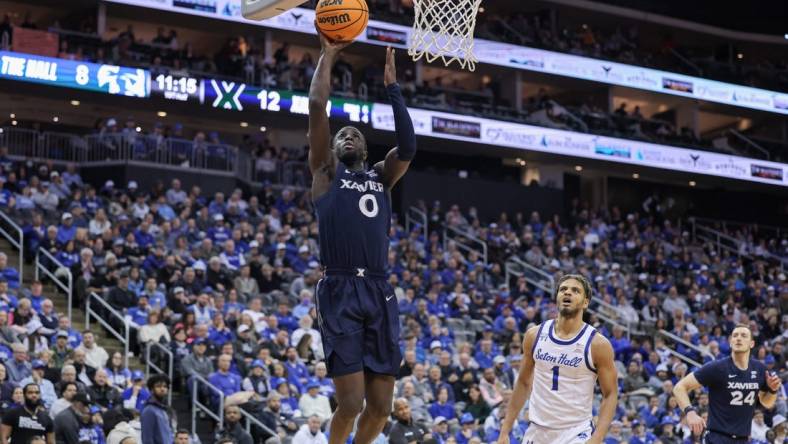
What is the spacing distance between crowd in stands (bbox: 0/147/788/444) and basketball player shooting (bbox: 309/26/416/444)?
5957 millimetres

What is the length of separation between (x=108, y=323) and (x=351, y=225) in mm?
12429

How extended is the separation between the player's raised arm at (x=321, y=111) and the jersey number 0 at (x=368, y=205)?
332 mm

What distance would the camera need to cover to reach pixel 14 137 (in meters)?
27.8

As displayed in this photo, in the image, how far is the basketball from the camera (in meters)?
7.74

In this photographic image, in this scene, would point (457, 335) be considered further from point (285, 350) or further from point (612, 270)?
point (612, 270)

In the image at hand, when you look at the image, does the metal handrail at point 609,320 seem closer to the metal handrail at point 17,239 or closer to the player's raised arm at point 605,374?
the metal handrail at point 17,239

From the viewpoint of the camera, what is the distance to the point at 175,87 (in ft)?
92.2

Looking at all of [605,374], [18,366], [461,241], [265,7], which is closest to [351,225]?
[605,374]

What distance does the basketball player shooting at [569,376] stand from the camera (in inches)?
329

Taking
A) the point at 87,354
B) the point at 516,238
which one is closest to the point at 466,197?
the point at 516,238

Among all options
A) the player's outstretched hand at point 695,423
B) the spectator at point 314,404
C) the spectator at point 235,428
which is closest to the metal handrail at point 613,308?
the spectator at point 314,404

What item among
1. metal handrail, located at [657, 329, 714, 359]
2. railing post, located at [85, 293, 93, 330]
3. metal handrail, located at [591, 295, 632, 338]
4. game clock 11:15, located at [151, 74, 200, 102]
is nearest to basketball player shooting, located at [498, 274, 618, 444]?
railing post, located at [85, 293, 93, 330]

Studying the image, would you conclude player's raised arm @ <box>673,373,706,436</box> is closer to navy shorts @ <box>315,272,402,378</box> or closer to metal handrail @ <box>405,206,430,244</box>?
navy shorts @ <box>315,272,402,378</box>

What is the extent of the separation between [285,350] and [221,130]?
17.0 m
